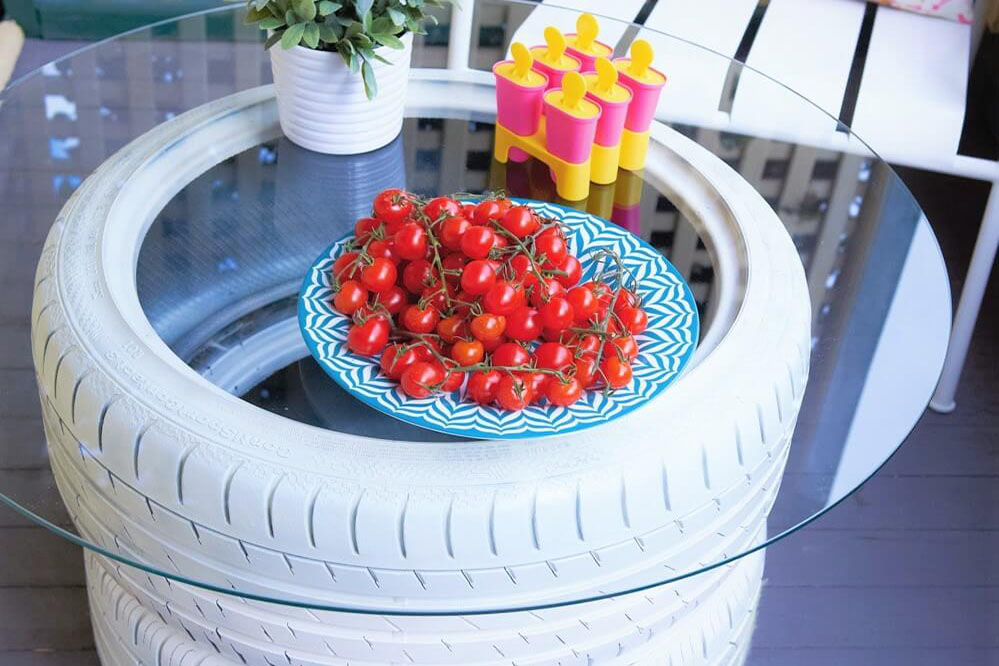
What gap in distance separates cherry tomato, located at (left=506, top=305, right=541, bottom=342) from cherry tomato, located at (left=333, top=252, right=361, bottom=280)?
158 millimetres

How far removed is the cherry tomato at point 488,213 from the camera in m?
1.03

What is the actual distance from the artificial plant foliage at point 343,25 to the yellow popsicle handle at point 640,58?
0.77 ft

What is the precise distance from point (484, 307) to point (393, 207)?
17 centimetres

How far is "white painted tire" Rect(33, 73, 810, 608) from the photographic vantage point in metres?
0.86

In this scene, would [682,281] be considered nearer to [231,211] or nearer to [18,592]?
[231,211]

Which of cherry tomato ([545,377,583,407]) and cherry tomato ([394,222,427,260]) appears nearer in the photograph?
cherry tomato ([545,377,583,407])

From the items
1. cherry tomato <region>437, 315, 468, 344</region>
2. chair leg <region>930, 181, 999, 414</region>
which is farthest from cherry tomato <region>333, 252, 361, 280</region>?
chair leg <region>930, 181, 999, 414</region>

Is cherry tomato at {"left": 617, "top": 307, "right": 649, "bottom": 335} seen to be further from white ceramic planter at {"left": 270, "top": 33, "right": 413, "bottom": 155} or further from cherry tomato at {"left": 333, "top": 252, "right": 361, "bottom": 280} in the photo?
white ceramic planter at {"left": 270, "top": 33, "right": 413, "bottom": 155}

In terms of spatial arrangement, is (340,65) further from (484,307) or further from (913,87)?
(913,87)

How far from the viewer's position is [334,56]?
1210 millimetres

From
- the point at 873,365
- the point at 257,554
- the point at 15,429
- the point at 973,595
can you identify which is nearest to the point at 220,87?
the point at 15,429

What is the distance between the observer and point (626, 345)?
36.7 inches

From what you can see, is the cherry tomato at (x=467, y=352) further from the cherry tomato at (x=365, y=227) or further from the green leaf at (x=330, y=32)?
the green leaf at (x=330, y=32)

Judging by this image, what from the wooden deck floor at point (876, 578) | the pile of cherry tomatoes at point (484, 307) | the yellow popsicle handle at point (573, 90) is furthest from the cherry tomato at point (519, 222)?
the wooden deck floor at point (876, 578)
